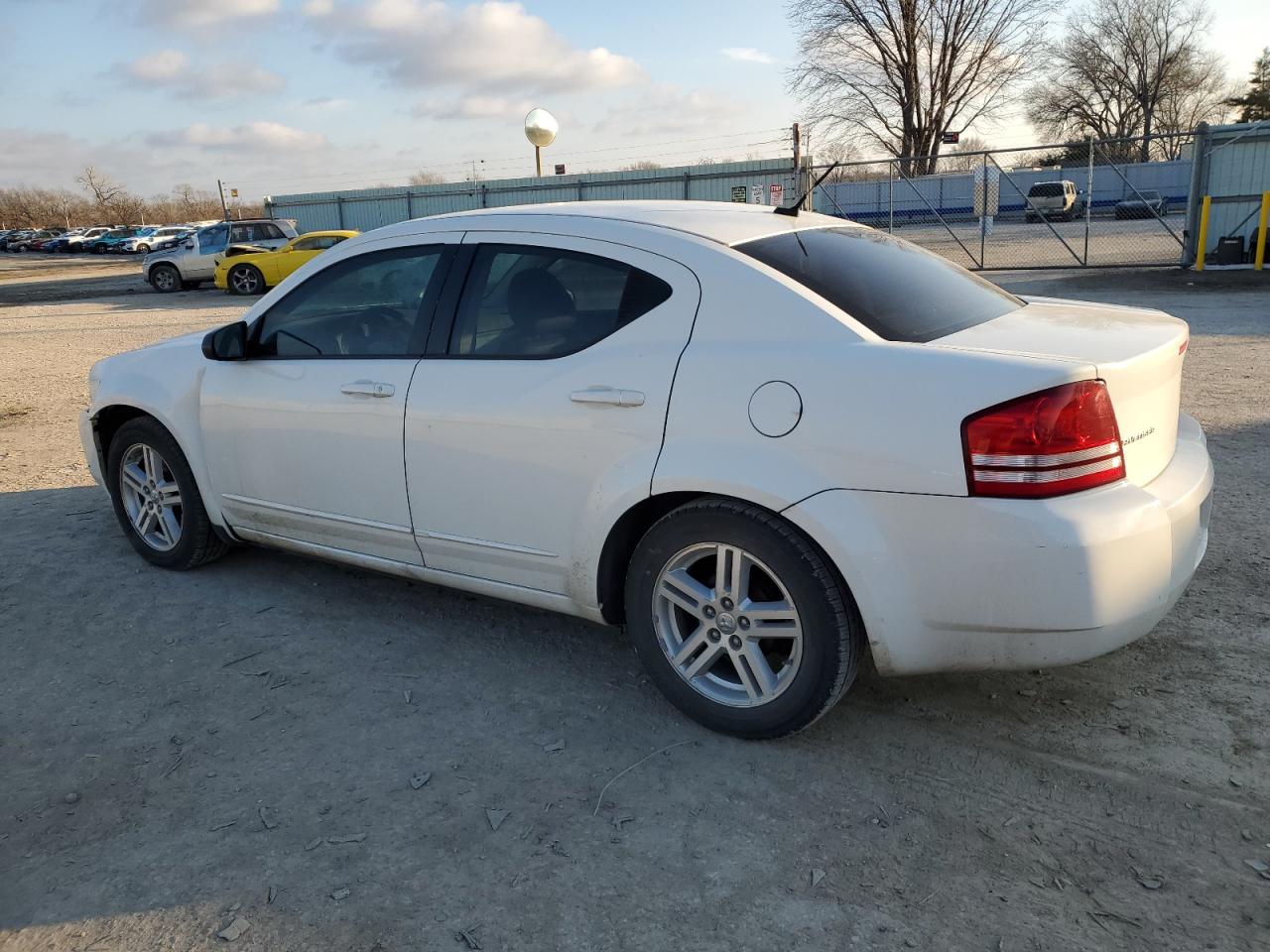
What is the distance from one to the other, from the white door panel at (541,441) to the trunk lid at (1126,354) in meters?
0.91

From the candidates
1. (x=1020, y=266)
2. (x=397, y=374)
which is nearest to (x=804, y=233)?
(x=397, y=374)

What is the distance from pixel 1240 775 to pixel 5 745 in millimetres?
3772

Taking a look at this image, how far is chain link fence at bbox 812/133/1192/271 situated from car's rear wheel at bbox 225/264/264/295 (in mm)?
13003

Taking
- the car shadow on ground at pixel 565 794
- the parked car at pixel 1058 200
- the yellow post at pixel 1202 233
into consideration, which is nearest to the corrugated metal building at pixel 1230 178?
the yellow post at pixel 1202 233

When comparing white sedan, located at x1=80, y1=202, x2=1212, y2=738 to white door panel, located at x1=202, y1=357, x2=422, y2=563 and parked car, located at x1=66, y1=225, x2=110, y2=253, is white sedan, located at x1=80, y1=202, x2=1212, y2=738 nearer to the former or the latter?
white door panel, located at x1=202, y1=357, x2=422, y2=563

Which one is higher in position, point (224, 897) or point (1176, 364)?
point (1176, 364)

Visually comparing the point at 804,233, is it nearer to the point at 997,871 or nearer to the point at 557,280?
the point at 557,280

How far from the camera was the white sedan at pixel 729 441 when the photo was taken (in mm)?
2635

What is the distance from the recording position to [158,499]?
468 centimetres

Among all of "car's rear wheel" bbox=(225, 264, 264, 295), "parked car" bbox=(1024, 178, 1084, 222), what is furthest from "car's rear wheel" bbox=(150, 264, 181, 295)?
"parked car" bbox=(1024, 178, 1084, 222)

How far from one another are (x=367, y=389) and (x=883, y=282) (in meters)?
1.89

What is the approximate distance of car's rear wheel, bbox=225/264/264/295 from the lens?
2258 centimetres

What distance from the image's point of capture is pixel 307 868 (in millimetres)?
2576

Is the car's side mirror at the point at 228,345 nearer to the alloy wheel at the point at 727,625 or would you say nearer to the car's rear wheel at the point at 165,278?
the alloy wheel at the point at 727,625
